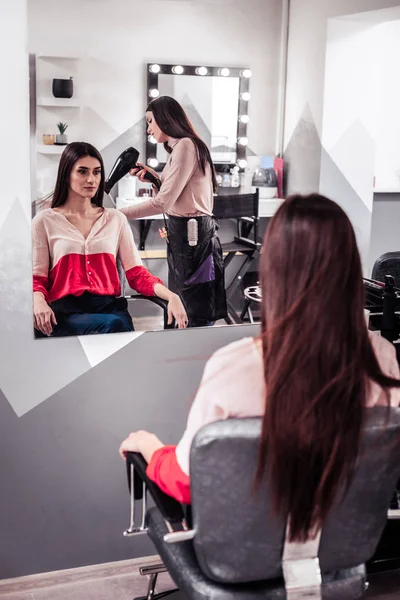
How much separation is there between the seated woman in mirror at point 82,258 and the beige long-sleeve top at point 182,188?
10cm

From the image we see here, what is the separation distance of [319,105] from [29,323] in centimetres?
102

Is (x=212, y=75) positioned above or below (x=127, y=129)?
above

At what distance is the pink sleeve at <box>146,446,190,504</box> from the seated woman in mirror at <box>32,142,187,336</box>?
2.14ft

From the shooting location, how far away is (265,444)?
1.16 m

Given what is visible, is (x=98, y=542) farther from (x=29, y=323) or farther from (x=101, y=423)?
(x=29, y=323)

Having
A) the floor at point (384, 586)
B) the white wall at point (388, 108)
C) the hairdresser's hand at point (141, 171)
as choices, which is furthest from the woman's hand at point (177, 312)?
the floor at point (384, 586)

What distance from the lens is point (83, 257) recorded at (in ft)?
6.26

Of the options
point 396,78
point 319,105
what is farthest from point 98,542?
point 396,78

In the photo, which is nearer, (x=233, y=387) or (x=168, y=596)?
(x=233, y=387)

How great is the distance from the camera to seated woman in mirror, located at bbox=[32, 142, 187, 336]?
185 cm

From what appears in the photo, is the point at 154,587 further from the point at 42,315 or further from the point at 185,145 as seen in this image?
the point at 185,145

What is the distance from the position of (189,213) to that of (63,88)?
1.54 ft

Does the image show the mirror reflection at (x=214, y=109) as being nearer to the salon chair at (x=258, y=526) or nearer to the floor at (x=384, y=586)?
the salon chair at (x=258, y=526)

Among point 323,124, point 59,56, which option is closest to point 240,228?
point 323,124
